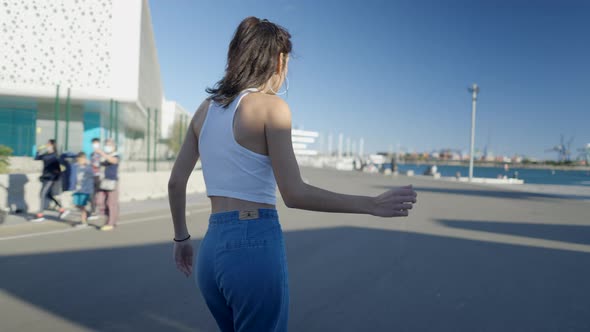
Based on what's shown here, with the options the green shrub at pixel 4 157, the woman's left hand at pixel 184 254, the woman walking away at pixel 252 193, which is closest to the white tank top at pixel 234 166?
the woman walking away at pixel 252 193

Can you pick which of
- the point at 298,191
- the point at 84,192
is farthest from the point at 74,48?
the point at 298,191

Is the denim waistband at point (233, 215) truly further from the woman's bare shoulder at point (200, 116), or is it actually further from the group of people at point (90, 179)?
A: the group of people at point (90, 179)

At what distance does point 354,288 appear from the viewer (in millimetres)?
4914

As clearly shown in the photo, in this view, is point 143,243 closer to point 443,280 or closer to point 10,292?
point 10,292

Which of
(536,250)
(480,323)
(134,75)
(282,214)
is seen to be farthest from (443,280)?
(134,75)

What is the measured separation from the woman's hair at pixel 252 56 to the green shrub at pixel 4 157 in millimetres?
11632

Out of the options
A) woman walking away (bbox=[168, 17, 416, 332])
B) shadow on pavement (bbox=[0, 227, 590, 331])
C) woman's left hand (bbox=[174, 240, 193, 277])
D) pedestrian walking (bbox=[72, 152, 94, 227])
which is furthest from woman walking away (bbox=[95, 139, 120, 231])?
woman walking away (bbox=[168, 17, 416, 332])

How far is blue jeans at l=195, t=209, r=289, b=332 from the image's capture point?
1452 mm

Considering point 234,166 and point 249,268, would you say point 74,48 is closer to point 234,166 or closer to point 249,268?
point 234,166

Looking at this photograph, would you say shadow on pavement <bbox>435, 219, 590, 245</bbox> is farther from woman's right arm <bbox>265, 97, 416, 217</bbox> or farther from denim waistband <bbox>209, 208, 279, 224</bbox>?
denim waistband <bbox>209, 208, 279, 224</bbox>

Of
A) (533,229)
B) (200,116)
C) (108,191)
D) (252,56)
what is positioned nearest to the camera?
(252,56)

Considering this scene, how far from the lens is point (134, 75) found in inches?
1022

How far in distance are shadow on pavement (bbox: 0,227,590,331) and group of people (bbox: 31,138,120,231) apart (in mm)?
2041

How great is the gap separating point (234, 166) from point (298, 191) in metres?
0.24
